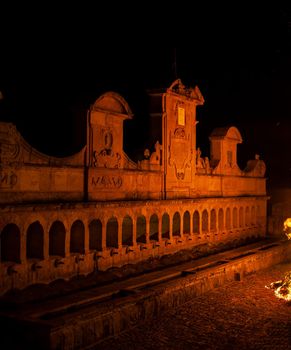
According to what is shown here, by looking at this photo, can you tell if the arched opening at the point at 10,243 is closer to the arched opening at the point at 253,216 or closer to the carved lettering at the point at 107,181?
the carved lettering at the point at 107,181

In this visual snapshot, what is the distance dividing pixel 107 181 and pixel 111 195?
0.42 metres

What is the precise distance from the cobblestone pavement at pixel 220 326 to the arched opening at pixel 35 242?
302 cm

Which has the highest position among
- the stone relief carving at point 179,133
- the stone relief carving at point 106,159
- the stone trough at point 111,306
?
the stone relief carving at point 179,133

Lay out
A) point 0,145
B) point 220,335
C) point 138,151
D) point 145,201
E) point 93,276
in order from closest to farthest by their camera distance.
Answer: point 220,335 < point 0,145 < point 93,276 < point 145,201 < point 138,151

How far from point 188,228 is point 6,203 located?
9.48 m

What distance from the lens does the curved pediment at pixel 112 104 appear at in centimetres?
1272

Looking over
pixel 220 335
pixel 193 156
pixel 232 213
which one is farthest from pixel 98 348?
pixel 232 213

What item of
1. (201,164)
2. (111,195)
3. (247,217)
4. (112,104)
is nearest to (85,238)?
(111,195)

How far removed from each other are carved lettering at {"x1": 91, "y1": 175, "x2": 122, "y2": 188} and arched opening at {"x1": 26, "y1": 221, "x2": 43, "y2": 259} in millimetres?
2006

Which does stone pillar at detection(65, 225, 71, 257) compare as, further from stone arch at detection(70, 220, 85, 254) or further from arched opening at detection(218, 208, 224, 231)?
arched opening at detection(218, 208, 224, 231)

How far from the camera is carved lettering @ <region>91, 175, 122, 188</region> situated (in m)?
12.8

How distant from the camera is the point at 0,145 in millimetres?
10102

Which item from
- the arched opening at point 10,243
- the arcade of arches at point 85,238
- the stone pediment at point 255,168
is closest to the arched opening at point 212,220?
the arcade of arches at point 85,238

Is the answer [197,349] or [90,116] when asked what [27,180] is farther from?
[197,349]
